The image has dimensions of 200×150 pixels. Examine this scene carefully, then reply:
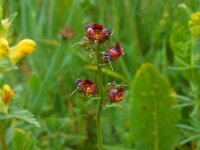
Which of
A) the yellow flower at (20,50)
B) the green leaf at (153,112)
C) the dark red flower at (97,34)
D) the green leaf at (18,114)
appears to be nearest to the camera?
the dark red flower at (97,34)

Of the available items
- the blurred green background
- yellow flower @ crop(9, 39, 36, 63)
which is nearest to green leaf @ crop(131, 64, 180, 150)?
the blurred green background

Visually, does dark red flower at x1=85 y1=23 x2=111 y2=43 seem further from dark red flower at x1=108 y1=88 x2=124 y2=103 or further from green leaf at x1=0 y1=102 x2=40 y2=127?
green leaf at x1=0 y1=102 x2=40 y2=127

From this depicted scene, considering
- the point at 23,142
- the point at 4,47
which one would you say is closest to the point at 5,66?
the point at 4,47

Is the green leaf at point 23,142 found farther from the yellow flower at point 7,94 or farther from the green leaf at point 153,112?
the green leaf at point 153,112

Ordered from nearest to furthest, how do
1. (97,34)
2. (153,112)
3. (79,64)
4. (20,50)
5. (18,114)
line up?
(97,34), (18,114), (20,50), (153,112), (79,64)

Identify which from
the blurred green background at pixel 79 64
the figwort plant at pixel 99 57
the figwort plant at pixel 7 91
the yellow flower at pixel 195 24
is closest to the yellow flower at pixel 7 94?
the figwort plant at pixel 7 91

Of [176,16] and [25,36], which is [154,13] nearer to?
[176,16]

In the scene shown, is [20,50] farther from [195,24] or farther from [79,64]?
[79,64]
